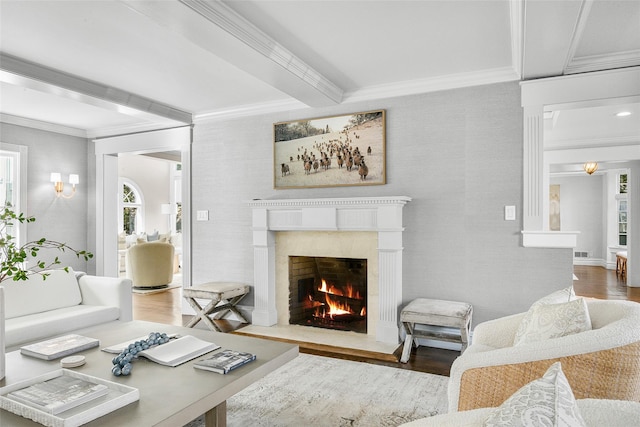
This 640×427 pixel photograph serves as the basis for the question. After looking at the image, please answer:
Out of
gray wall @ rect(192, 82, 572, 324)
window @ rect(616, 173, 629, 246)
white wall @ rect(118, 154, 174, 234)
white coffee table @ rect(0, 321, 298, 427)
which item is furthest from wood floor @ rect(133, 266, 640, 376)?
white wall @ rect(118, 154, 174, 234)

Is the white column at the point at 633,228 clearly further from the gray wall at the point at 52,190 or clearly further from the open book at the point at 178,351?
the gray wall at the point at 52,190

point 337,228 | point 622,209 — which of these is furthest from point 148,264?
point 622,209

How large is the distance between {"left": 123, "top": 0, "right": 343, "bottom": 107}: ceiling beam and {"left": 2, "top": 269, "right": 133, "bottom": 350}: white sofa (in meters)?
2.13

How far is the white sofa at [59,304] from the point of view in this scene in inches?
113

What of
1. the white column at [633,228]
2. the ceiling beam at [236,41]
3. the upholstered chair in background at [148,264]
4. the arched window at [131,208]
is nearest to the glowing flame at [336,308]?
the ceiling beam at [236,41]

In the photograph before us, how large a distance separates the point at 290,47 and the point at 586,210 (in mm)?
9664

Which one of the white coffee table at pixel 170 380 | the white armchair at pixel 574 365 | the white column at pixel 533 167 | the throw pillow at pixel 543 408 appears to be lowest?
the white coffee table at pixel 170 380

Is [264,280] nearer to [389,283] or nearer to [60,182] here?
[389,283]

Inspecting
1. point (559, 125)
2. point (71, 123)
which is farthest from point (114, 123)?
point (559, 125)

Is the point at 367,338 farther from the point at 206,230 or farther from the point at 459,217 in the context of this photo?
the point at 206,230

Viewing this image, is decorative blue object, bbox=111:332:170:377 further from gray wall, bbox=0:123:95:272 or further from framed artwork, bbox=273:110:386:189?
gray wall, bbox=0:123:95:272

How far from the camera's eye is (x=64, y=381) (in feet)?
5.37

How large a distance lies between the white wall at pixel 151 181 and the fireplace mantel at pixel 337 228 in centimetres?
692

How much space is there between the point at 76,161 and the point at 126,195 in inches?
182
